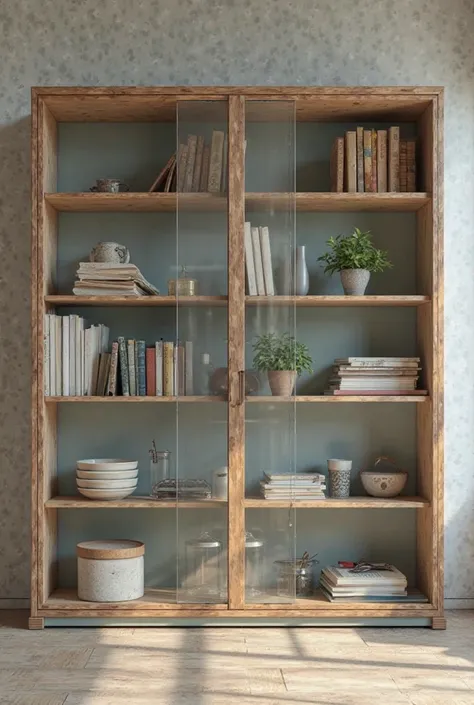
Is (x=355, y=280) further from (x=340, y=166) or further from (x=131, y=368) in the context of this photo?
(x=131, y=368)

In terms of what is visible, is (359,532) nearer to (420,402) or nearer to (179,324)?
(420,402)

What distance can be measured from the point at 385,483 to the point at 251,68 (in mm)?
1939

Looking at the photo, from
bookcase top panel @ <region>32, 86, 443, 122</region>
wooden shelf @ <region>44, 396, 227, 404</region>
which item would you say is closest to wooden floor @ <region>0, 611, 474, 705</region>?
wooden shelf @ <region>44, 396, 227, 404</region>

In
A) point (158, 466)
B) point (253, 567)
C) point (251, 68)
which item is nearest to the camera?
point (253, 567)

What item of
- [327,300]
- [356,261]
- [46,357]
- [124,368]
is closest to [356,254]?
[356,261]

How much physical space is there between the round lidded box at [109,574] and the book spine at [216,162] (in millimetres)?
1527

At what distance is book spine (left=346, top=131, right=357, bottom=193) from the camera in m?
4.05

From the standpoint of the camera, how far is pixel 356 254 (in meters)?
4.06

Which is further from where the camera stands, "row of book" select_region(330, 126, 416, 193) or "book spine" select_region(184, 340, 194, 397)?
"row of book" select_region(330, 126, 416, 193)

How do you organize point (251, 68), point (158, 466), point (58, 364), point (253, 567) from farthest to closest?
1. point (251, 68)
2. point (158, 466)
3. point (58, 364)
4. point (253, 567)

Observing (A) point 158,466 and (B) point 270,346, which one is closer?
(B) point 270,346

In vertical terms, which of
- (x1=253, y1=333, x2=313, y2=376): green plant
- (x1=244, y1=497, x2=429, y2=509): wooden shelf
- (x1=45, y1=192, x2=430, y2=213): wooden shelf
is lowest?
(x1=244, y1=497, x2=429, y2=509): wooden shelf

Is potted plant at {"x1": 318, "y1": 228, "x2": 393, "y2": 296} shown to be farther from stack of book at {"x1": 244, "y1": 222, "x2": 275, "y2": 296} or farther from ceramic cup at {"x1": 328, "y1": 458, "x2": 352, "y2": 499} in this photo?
ceramic cup at {"x1": 328, "y1": 458, "x2": 352, "y2": 499}

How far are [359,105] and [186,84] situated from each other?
0.81 meters
